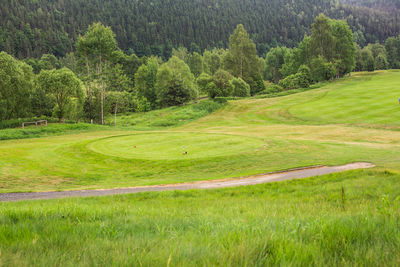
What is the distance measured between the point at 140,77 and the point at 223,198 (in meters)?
84.2

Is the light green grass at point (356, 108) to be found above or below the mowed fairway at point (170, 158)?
above

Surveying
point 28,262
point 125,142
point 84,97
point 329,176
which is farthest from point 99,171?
point 84,97

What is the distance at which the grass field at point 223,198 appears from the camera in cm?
211

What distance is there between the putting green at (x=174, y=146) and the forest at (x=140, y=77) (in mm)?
28274

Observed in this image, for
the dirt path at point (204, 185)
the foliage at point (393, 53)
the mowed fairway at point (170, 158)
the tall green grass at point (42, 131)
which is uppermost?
the foliage at point (393, 53)

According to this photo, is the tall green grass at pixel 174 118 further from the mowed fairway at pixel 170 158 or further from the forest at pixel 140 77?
the mowed fairway at pixel 170 158

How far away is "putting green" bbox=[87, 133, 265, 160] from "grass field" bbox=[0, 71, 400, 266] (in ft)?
0.49

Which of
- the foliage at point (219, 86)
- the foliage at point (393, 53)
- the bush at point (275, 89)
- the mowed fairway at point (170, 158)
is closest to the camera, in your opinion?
the mowed fairway at point (170, 158)

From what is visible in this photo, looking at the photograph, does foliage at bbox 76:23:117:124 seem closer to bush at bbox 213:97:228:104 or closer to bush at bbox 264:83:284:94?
bush at bbox 213:97:228:104

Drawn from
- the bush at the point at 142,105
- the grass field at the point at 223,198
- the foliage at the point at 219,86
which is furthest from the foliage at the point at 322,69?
the bush at the point at 142,105

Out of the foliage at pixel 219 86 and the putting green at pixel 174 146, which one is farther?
the foliage at pixel 219 86

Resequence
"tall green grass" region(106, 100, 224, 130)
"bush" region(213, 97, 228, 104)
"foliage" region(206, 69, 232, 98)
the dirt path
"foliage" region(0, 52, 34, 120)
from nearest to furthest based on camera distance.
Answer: the dirt path, "foliage" region(0, 52, 34, 120), "tall green grass" region(106, 100, 224, 130), "bush" region(213, 97, 228, 104), "foliage" region(206, 69, 232, 98)

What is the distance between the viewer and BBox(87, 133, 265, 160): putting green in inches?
789

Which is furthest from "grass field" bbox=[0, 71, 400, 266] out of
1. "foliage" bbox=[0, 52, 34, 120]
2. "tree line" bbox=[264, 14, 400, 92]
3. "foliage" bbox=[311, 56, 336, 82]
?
"foliage" bbox=[311, 56, 336, 82]
